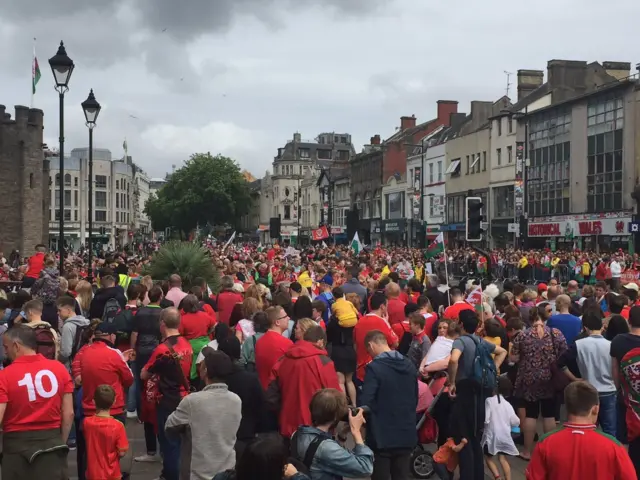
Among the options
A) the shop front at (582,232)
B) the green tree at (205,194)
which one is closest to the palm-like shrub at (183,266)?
the shop front at (582,232)

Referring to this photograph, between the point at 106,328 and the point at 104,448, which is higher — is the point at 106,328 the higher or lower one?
the higher one

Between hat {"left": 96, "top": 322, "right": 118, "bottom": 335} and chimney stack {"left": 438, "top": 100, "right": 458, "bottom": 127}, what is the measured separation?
65568mm

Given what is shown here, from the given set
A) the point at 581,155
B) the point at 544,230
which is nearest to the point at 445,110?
the point at 544,230

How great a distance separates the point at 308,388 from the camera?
622cm

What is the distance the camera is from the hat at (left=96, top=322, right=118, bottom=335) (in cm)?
709

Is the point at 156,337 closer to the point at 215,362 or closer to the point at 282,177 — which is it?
the point at 215,362

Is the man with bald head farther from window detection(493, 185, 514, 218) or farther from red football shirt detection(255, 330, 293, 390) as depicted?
window detection(493, 185, 514, 218)

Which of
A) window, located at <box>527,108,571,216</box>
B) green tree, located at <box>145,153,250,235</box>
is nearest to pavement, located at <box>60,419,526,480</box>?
window, located at <box>527,108,571,216</box>

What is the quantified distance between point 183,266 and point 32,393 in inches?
491

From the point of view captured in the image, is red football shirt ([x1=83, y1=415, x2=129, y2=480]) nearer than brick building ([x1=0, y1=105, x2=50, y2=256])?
Yes

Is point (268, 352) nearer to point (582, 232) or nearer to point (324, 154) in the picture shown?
point (582, 232)

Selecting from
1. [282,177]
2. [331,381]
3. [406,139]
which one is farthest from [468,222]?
[282,177]

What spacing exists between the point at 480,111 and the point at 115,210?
71.1 metres

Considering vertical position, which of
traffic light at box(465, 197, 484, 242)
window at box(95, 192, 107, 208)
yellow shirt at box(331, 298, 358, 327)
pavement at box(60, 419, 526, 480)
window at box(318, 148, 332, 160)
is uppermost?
window at box(318, 148, 332, 160)
